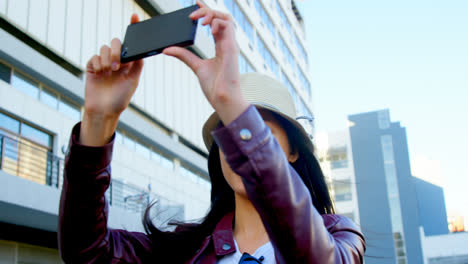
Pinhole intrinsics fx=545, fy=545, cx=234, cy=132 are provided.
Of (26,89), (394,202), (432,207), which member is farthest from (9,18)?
(432,207)

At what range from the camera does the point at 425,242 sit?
48.2m

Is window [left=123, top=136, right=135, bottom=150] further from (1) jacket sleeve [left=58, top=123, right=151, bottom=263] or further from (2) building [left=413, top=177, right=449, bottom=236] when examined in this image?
(2) building [left=413, top=177, right=449, bottom=236]

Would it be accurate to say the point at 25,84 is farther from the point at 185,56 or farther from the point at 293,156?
the point at 185,56

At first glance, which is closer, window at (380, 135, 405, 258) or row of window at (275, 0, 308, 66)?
row of window at (275, 0, 308, 66)

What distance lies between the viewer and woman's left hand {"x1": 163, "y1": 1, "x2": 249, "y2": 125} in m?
1.24

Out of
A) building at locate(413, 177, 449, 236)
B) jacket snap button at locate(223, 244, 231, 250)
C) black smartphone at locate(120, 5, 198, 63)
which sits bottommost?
jacket snap button at locate(223, 244, 231, 250)

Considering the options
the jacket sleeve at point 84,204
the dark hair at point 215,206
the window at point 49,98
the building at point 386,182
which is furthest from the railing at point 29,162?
the building at point 386,182

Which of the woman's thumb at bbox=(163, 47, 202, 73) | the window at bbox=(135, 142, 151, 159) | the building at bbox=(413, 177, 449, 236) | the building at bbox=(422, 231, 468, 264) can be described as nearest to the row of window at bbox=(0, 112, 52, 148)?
the window at bbox=(135, 142, 151, 159)

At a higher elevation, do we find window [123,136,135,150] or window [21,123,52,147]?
window [123,136,135,150]

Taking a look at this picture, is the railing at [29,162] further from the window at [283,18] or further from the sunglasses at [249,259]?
the window at [283,18]

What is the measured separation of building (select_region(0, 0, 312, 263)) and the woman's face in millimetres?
4576

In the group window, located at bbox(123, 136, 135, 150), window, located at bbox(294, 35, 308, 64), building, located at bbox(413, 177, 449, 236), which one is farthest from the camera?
building, located at bbox(413, 177, 449, 236)

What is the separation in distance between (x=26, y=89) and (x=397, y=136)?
4510 cm

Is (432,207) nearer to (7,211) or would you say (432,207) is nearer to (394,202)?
(394,202)
